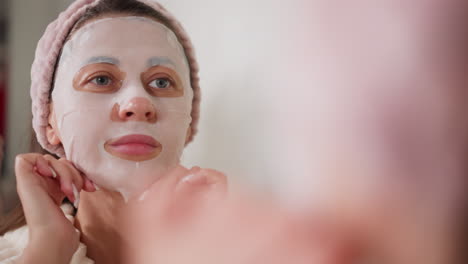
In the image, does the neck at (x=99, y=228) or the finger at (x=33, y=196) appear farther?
the neck at (x=99, y=228)

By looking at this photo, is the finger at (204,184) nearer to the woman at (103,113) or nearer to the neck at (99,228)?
the woman at (103,113)

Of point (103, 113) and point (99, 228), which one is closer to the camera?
point (103, 113)

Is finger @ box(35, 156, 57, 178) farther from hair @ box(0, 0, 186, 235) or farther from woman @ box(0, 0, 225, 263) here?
hair @ box(0, 0, 186, 235)

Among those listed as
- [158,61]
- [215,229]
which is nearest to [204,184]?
[215,229]

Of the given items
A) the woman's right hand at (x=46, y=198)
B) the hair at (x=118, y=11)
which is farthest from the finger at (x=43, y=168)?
the hair at (x=118, y=11)

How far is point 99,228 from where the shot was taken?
728 millimetres

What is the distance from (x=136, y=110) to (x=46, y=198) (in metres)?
0.16

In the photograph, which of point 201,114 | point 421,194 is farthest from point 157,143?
point 421,194

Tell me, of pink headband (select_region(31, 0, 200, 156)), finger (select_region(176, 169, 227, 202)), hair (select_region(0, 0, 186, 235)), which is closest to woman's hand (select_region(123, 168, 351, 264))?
finger (select_region(176, 169, 227, 202))

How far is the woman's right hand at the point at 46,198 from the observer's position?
23.9 inches

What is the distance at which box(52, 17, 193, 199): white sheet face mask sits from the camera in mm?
616

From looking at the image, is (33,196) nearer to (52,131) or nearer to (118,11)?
(52,131)

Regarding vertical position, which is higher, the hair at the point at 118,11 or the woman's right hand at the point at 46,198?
the hair at the point at 118,11

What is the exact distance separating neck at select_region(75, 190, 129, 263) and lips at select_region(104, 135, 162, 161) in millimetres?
116
